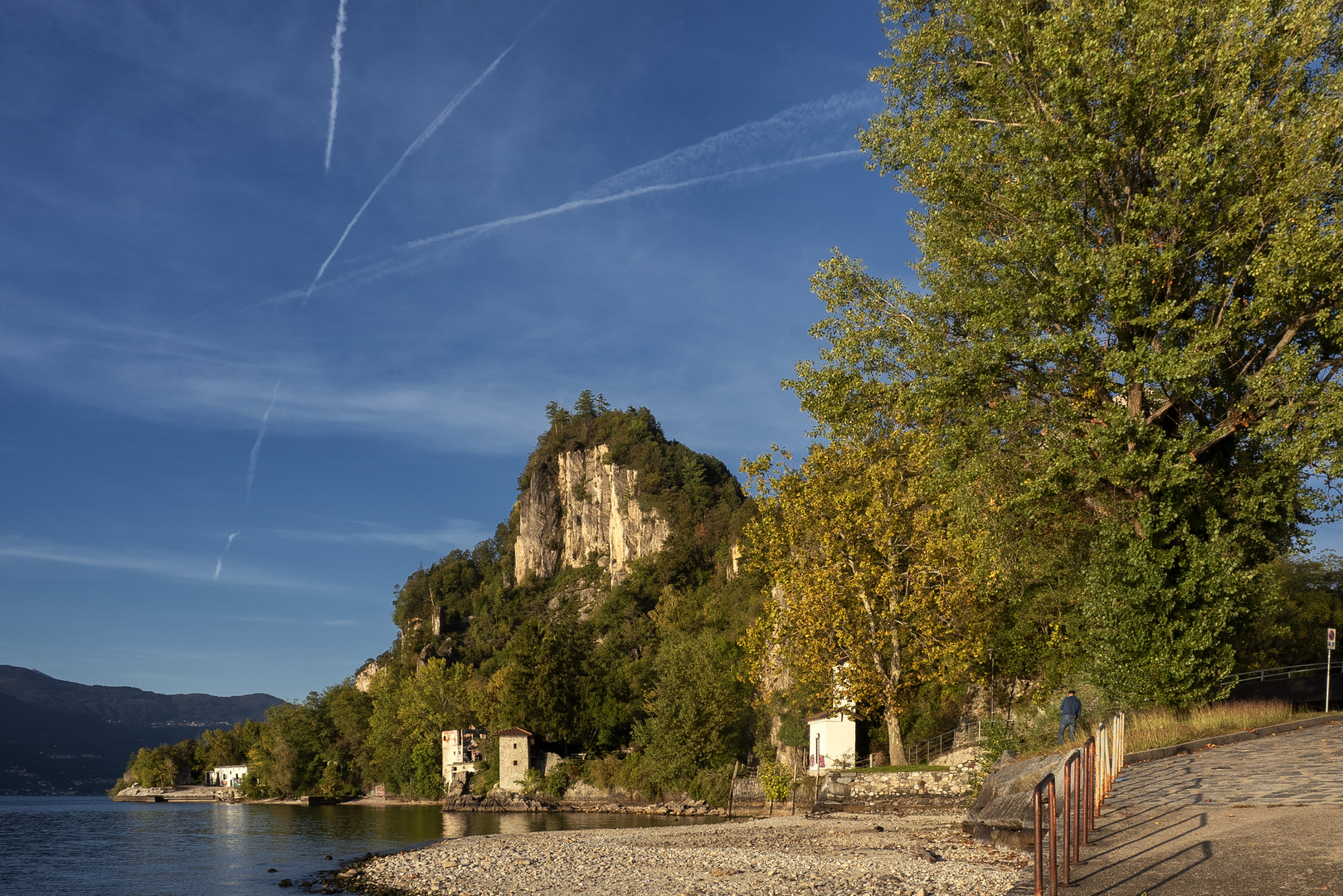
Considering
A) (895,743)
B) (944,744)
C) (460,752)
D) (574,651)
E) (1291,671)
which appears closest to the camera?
(1291,671)

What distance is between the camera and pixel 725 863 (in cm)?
1988

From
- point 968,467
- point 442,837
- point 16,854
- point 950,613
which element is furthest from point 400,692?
point 968,467

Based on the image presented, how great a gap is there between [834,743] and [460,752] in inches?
1865

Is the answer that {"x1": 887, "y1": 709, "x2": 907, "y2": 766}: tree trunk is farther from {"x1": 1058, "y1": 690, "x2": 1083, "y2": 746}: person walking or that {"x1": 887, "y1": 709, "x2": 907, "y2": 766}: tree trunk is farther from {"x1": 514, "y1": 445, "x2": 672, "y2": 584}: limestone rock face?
{"x1": 514, "y1": 445, "x2": 672, "y2": 584}: limestone rock face

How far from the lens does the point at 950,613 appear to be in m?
27.7

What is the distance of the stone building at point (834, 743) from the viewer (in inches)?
1481

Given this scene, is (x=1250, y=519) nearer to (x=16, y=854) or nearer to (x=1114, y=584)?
(x=1114, y=584)

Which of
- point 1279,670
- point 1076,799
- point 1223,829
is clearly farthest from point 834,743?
point 1076,799

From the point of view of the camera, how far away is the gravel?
1387cm

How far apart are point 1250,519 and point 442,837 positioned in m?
36.4

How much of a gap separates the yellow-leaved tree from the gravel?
4.66m

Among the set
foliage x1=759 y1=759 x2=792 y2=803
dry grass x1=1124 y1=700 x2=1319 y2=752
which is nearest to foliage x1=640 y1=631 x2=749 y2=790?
foliage x1=759 y1=759 x2=792 y2=803

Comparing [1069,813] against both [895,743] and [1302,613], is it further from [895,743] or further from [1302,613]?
[1302,613]

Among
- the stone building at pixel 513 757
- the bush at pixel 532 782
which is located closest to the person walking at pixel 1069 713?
the bush at pixel 532 782
